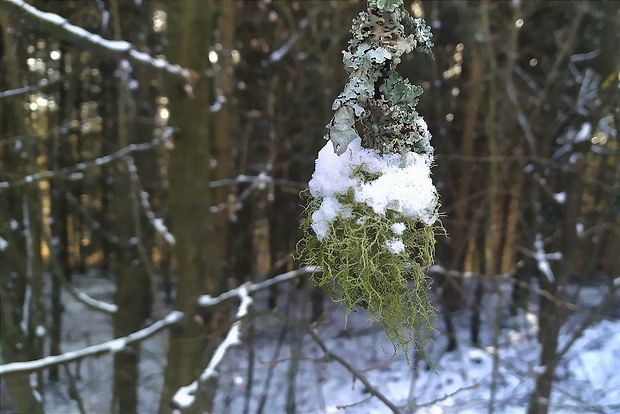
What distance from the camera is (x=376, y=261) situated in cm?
70

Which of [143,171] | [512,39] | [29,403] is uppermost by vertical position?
[512,39]

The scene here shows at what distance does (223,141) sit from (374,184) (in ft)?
12.9

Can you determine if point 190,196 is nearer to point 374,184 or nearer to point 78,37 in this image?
point 78,37

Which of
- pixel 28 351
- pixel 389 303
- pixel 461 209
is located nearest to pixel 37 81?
pixel 28 351

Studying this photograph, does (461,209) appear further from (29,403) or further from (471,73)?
(29,403)

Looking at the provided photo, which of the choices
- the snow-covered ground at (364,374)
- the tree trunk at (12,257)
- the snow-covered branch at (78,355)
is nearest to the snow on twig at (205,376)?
the snow-covered branch at (78,355)

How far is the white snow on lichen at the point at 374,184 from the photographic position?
640 millimetres

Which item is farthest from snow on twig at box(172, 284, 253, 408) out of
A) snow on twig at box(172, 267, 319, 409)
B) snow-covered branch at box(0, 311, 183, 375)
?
snow-covered branch at box(0, 311, 183, 375)

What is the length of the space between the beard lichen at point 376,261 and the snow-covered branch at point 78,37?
1386 mm

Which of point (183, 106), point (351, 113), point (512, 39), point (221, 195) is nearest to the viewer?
point (351, 113)

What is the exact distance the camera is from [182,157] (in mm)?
2180

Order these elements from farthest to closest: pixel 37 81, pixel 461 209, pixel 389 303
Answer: pixel 461 209, pixel 37 81, pixel 389 303

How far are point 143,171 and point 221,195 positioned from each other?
0.86 m

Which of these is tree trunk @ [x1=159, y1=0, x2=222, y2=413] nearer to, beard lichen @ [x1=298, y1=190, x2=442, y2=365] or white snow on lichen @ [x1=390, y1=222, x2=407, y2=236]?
beard lichen @ [x1=298, y1=190, x2=442, y2=365]
